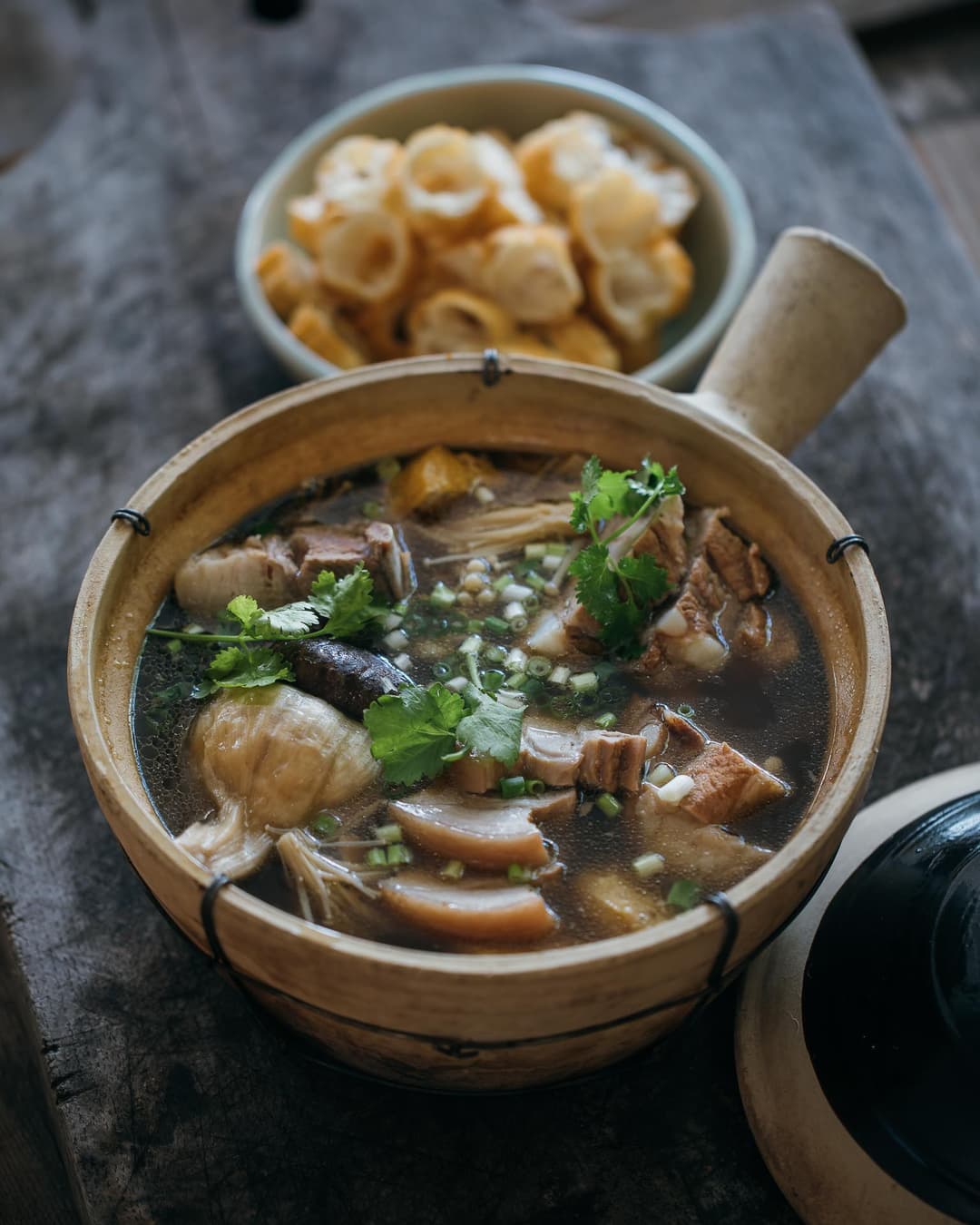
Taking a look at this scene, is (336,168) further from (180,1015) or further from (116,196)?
(180,1015)

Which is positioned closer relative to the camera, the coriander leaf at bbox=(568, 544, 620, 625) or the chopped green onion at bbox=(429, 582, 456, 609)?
the coriander leaf at bbox=(568, 544, 620, 625)

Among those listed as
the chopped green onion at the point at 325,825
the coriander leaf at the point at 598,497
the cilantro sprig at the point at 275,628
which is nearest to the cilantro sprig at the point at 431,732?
the chopped green onion at the point at 325,825

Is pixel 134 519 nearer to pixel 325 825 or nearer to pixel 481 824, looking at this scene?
pixel 325 825

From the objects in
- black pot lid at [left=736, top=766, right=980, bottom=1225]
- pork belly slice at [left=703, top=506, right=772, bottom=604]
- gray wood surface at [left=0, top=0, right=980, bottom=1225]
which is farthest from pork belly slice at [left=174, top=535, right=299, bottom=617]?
black pot lid at [left=736, top=766, right=980, bottom=1225]

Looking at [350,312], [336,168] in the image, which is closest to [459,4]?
[336,168]

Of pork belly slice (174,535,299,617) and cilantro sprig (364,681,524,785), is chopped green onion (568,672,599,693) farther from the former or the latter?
pork belly slice (174,535,299,617)

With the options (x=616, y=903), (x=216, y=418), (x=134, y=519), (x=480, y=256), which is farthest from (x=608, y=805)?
(x=216, y=418)

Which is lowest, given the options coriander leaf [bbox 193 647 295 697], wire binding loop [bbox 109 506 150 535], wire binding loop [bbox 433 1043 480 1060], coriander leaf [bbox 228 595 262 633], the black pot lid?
the black pot lid
